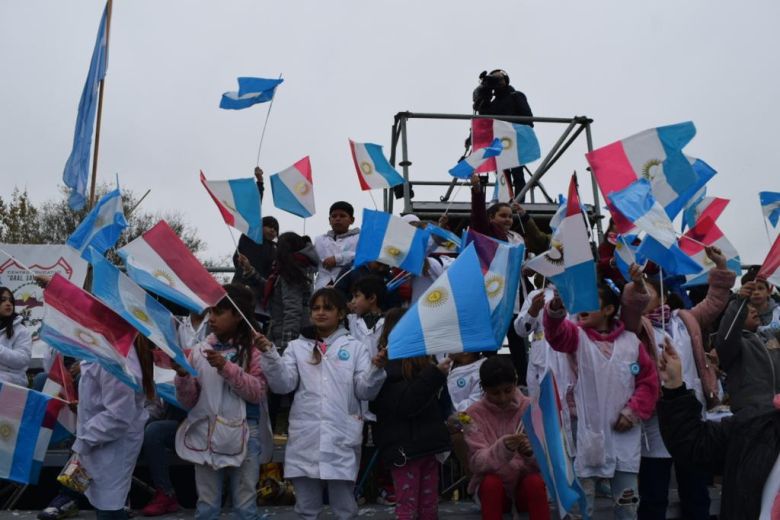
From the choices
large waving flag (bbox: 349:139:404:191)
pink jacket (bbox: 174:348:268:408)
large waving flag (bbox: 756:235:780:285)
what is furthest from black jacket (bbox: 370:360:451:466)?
large waving flag (bbox: 349:139:404:191)

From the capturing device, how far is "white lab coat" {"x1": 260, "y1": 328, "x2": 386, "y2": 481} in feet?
17.3

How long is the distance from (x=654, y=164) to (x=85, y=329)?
3.77 m

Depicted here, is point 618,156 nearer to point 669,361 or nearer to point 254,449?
point 669,361

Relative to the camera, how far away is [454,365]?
6.58 metres

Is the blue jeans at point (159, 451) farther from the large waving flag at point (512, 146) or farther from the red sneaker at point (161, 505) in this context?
the large waving flag at point (512, 146)

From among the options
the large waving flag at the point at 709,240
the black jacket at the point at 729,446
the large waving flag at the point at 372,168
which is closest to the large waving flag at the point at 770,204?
the large waving flag at the point at 709,240

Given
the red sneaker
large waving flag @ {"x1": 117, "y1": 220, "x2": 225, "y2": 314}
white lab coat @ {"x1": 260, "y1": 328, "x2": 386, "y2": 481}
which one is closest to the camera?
large waving flag @ {"x1": 117, "y1": 220, "x2": 225, "y2": 314}

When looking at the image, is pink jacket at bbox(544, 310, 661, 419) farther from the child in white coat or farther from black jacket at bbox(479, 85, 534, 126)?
black jacket at bbox(479, 85, 534, 126)

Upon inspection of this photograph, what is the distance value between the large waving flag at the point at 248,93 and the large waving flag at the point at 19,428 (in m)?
3.76

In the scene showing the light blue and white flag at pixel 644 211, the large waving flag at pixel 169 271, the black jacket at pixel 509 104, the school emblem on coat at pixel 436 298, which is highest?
the black jacket at pixel 509 104

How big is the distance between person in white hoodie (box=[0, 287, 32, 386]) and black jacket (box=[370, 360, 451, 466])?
9.23 feet

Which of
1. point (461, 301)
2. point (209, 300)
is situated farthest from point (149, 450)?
point (461, 301)

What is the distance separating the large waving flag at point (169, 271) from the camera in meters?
5.13

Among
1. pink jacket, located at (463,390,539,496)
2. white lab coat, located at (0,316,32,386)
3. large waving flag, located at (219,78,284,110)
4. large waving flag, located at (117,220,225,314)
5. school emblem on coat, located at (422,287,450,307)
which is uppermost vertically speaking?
large waving flag, located at (219,78,284,110)
